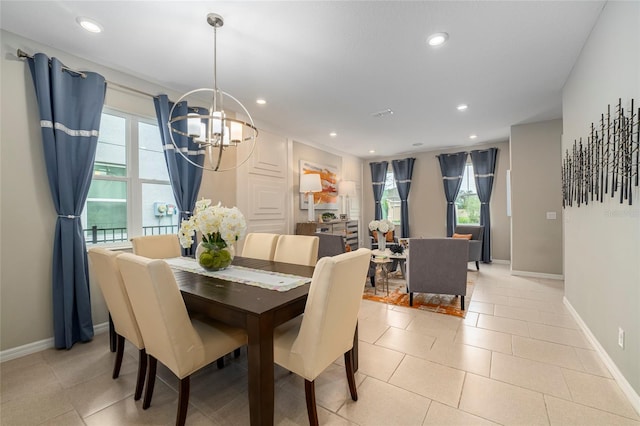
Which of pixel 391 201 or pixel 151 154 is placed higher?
pixel 151 154

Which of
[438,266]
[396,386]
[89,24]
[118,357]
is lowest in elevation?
[396,386]

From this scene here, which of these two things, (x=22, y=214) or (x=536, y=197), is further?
(x=536, y=197)

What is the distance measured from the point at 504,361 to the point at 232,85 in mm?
3815

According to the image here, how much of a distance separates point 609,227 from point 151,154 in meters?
4.39

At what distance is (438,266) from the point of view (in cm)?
332

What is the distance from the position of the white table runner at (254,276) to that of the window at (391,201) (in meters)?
5.78

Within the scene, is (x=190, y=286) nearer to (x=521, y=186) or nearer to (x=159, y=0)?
(x=159, y=0)

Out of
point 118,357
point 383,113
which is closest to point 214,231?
point 118,357

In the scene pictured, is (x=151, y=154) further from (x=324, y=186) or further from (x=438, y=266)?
(x=438, y=266)

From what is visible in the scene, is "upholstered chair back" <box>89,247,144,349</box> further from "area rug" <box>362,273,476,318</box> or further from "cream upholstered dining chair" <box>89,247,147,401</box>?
"area rug" <box>362,273,476,318</box>

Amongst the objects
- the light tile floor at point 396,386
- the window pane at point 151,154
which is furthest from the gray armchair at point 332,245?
the window pane at point 151,154

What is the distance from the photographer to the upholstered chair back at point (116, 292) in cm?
176

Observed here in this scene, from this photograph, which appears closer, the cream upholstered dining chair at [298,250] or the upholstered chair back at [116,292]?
the upholstered chair back at [116,292]

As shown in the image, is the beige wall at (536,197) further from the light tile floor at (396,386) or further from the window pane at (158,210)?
the window pane at (158,210)
